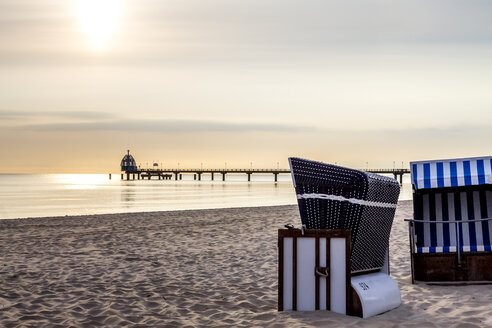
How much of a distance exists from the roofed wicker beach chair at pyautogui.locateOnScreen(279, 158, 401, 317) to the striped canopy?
1.58 m

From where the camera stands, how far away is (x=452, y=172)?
23.0 feet

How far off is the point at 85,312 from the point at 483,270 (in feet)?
16.2

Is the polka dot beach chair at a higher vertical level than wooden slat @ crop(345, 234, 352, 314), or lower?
higher

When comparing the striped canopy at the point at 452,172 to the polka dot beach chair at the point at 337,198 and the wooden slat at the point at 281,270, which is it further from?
the wooden slat at the point at 281,270

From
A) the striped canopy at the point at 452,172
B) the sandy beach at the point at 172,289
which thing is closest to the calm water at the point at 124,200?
the sandy beach at the point at 172,289

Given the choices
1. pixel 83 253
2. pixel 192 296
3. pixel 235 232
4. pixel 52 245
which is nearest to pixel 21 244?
pixel 52 245

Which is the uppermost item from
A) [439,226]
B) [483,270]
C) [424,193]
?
[424,193]

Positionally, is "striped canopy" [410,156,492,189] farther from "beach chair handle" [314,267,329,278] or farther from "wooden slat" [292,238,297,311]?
"wooden slat" [292,238,297,311]

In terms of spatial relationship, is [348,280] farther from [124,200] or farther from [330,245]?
[124,200]

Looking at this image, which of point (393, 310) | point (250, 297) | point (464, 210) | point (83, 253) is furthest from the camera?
point (83, 253)

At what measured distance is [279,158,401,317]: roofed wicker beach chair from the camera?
17.7 feet

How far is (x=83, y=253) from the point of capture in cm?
1064

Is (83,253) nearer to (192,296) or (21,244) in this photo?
(21,244)

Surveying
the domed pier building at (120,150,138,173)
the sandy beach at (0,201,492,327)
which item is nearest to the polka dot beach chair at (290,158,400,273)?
the sandy beach at (0,201,492,327)
